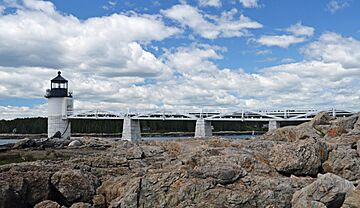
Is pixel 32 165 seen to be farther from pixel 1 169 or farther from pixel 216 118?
pixel 216 118

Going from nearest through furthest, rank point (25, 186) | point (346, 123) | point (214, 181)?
1. point (214, 181)
2. point (25, 186)
3. point (346, 123)

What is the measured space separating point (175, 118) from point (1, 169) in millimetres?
36821

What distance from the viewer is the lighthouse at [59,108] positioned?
6556cm

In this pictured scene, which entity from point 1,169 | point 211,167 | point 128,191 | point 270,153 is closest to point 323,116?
point 270,153

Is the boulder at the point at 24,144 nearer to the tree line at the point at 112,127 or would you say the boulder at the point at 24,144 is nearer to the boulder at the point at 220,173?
the boulder at the point at 220,173

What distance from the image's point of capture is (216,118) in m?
50.0

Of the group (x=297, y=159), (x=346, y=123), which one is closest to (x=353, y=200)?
(x=297, y=159)

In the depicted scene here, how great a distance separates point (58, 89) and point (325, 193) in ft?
191

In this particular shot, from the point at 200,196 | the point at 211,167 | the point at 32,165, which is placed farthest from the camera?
the point at 32,165

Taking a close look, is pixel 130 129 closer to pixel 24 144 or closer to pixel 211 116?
pixel 211 116

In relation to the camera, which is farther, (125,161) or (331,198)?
(125,161)

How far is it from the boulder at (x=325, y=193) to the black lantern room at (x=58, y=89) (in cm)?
5748

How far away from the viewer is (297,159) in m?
16.1

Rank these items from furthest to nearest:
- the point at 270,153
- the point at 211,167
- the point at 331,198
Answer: the point at 270,153
the point at 211,167
the point at 331,198
